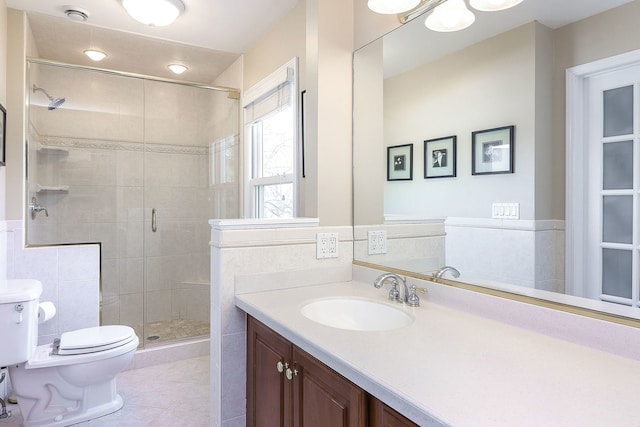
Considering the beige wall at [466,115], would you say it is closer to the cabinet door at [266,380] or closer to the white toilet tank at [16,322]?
the cabinet door at [266,380]

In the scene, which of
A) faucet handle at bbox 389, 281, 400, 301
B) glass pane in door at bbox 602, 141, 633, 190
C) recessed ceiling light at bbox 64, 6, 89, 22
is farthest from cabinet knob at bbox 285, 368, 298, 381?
recessed ceiling light at bbox 64, 6, 89, 22

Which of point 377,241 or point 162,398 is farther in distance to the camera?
point 162,398

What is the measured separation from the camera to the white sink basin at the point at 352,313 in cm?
151

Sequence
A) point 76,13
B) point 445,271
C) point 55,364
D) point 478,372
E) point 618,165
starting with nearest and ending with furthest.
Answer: point 478,372, point 618,165, point 445,271, point 55,364, point 76,13

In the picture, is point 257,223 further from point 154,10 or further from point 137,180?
point 137,180

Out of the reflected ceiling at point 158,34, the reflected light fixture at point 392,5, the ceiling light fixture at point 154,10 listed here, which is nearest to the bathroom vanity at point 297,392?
the reflected light fixture at point 392,5

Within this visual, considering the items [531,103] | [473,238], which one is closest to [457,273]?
[473,238]

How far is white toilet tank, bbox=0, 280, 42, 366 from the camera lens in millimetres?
1882

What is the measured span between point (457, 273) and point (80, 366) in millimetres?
1983

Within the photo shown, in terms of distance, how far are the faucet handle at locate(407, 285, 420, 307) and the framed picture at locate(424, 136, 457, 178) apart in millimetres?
459

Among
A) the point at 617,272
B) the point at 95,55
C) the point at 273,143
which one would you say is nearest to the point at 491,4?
the point at 617,272

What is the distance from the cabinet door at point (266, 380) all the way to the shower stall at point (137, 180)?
5.67 ft

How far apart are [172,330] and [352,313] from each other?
221 centimetres

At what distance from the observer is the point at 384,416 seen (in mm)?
901
